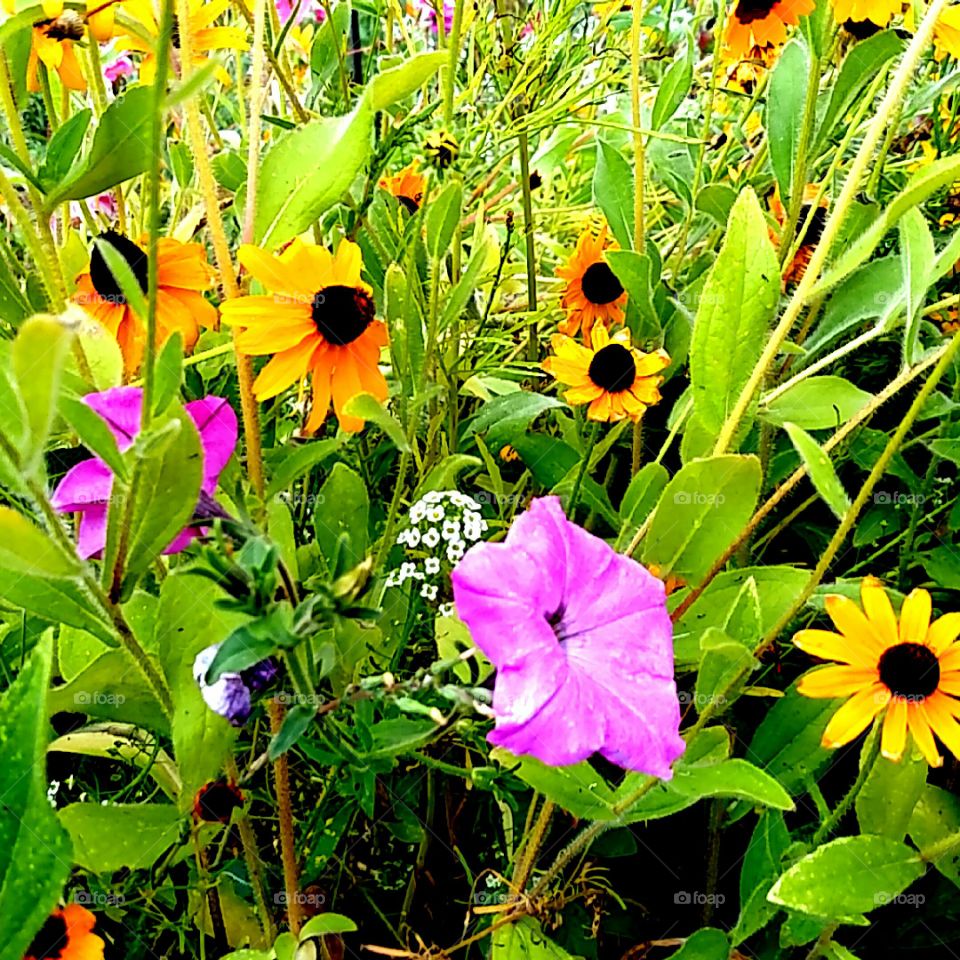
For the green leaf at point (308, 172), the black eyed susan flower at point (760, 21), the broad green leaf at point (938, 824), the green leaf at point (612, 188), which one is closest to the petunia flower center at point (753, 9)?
the black eyed susan flower at point (760, 21)

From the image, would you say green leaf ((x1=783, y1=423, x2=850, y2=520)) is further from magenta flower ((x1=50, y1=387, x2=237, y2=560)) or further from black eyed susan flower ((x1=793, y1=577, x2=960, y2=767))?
magenta flower ((x1=50, y1=387, x2=237, y2=560))

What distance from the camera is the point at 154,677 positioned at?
35 centimetres

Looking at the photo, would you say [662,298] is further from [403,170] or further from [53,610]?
[53,610]

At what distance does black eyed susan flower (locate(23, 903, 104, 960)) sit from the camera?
0.41 m

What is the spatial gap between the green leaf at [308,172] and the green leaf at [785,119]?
0.22 m

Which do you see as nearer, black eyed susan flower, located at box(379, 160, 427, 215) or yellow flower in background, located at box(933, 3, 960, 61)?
yellow flower in background, located at box(933, 3, 960, 61)

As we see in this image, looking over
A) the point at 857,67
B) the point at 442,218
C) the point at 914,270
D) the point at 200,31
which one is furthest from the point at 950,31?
the point at 200,31

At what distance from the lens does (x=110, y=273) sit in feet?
1.53

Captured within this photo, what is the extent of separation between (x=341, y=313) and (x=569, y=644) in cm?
19

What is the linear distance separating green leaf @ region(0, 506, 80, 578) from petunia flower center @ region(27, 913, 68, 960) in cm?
22

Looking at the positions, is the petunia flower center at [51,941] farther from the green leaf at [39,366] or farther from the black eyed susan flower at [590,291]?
the black eyed susan flower at [590,291]

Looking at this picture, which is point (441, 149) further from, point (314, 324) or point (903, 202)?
point (903, 202)

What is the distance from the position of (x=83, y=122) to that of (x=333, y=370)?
141 millimetres

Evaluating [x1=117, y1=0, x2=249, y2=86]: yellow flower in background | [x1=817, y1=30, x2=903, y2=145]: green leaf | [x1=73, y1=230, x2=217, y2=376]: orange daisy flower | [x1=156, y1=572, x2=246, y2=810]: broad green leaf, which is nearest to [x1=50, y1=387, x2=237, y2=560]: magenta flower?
[x1=156, y1=572, x2=246, y2=810]: broad green leaf
